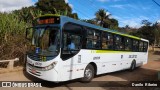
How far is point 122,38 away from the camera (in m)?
15.6

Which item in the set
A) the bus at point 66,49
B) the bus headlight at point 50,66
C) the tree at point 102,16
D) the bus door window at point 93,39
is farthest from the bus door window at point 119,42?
the tree at point 102,16

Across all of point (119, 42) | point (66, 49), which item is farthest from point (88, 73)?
point (119, 42)

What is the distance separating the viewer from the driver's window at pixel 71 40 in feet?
32.5

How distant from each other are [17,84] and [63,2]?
3793cm

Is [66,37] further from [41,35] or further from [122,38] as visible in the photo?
[122,38]

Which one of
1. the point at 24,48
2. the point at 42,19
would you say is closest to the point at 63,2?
the point at 24,48

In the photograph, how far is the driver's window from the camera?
9.91 meters

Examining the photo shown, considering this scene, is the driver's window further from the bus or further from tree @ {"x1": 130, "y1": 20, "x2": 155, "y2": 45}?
tree @ {"x1": 130, "y1": 20, "x2": 155, "y2": 45}

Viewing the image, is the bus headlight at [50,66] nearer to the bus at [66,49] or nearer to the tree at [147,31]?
the bus at [66,49]

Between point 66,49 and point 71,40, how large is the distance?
61 cm

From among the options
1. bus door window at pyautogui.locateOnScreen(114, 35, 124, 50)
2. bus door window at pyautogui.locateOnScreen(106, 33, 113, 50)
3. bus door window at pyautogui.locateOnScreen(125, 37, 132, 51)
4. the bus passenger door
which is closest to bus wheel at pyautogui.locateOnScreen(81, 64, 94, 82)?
the bus passenger door

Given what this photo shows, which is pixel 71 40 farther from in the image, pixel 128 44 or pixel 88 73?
pixel 128 44

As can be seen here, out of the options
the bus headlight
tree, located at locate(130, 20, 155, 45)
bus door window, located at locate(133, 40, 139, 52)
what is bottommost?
the bus headlight

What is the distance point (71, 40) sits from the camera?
10391 millimetres
